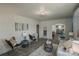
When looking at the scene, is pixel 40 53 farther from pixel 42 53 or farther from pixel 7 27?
pixel 7 27

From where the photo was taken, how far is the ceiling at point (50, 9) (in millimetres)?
2053

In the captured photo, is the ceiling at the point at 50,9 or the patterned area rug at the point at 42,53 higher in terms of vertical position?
the ceiling at the point at 50,9

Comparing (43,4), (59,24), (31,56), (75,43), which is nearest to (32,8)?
(43,4)

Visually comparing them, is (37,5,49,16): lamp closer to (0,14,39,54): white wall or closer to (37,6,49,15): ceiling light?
(37,6,49,15): ceiling light

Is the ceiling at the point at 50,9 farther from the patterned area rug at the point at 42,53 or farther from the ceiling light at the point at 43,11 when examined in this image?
the patterned area rug at the point at 42,53

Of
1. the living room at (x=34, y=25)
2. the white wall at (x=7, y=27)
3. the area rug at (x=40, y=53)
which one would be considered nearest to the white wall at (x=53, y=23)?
the living room at (x=34, y=25)

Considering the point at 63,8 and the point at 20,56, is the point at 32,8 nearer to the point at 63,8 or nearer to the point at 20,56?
the point at 63,8

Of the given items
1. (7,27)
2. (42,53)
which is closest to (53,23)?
(42,53)

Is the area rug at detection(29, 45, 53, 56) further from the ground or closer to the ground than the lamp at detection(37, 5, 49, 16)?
closer to the ground

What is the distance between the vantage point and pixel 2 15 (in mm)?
2016

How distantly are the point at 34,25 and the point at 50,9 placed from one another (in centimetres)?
50

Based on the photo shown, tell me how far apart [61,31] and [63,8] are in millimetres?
502

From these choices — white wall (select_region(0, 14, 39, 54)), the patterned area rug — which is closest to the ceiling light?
white wall (select_region(0, 14, 39, 54))

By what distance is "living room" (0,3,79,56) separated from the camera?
6.70 feet
